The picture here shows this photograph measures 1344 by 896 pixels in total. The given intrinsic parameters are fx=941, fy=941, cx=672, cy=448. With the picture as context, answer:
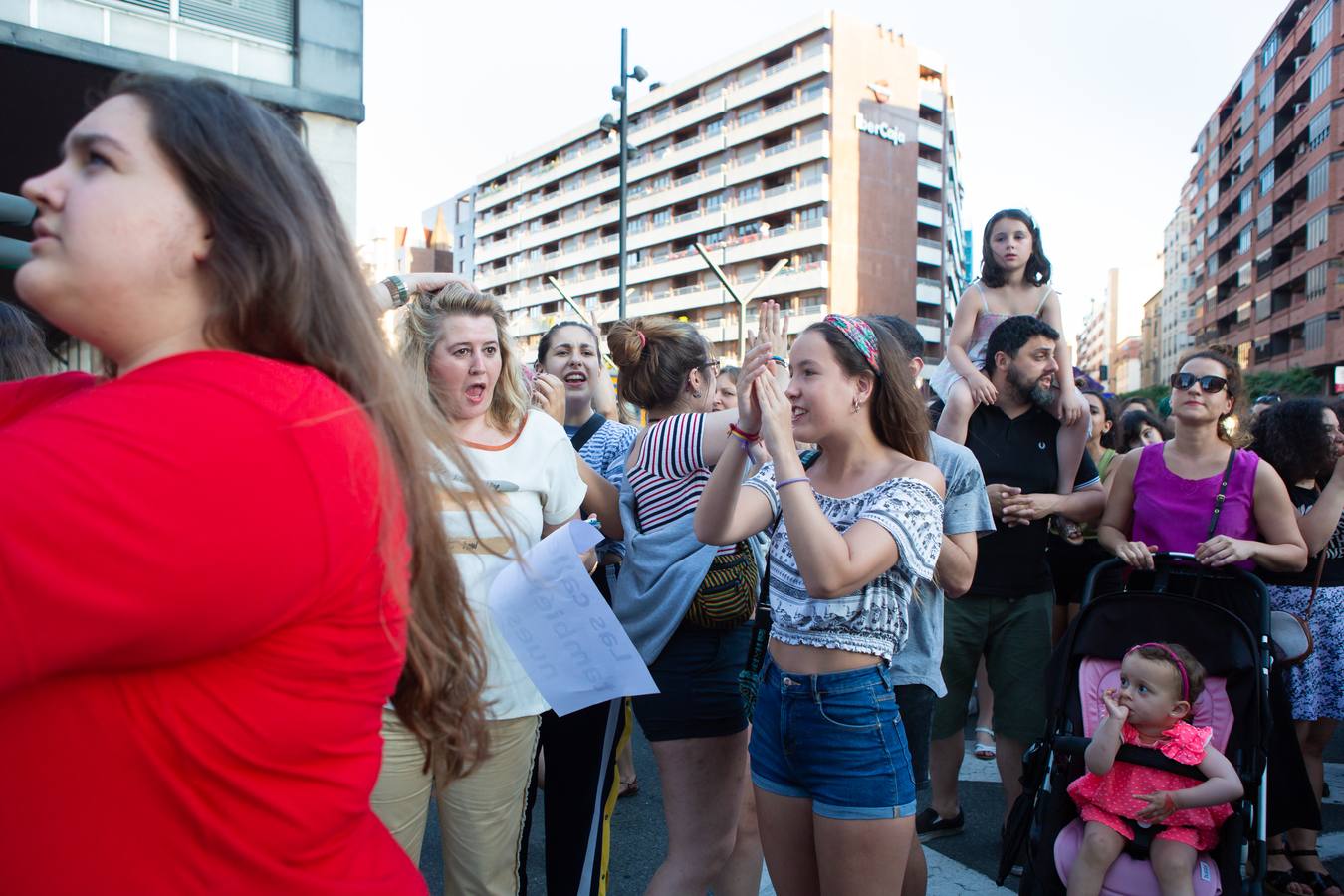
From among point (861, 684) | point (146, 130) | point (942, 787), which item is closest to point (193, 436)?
point (146, 130)

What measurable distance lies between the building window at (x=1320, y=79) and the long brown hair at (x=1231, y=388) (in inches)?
2634

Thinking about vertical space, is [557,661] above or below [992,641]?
above

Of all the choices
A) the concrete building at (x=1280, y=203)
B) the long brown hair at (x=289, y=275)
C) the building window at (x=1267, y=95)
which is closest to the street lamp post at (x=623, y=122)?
the long brown hair at (x=289, y=275)

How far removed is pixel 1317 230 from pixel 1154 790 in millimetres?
69362

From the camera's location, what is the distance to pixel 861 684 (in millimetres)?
2520

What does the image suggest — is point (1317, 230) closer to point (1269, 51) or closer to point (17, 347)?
point (1269, 51)

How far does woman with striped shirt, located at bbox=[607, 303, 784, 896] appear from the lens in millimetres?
3029

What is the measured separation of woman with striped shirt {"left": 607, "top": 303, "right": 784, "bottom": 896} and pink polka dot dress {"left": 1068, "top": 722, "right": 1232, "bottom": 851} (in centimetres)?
119

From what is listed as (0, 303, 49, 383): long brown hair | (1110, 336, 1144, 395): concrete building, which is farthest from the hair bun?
(1110, 336, 1144, 395): concrete building

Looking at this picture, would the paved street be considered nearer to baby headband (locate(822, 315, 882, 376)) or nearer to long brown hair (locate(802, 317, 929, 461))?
long brown hair (locate(802, 317, 929, 461))

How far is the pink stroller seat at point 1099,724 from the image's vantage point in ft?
9.76

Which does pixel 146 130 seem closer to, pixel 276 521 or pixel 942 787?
pixel 276 521

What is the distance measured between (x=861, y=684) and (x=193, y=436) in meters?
2.00

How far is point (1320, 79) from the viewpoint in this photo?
189ft
